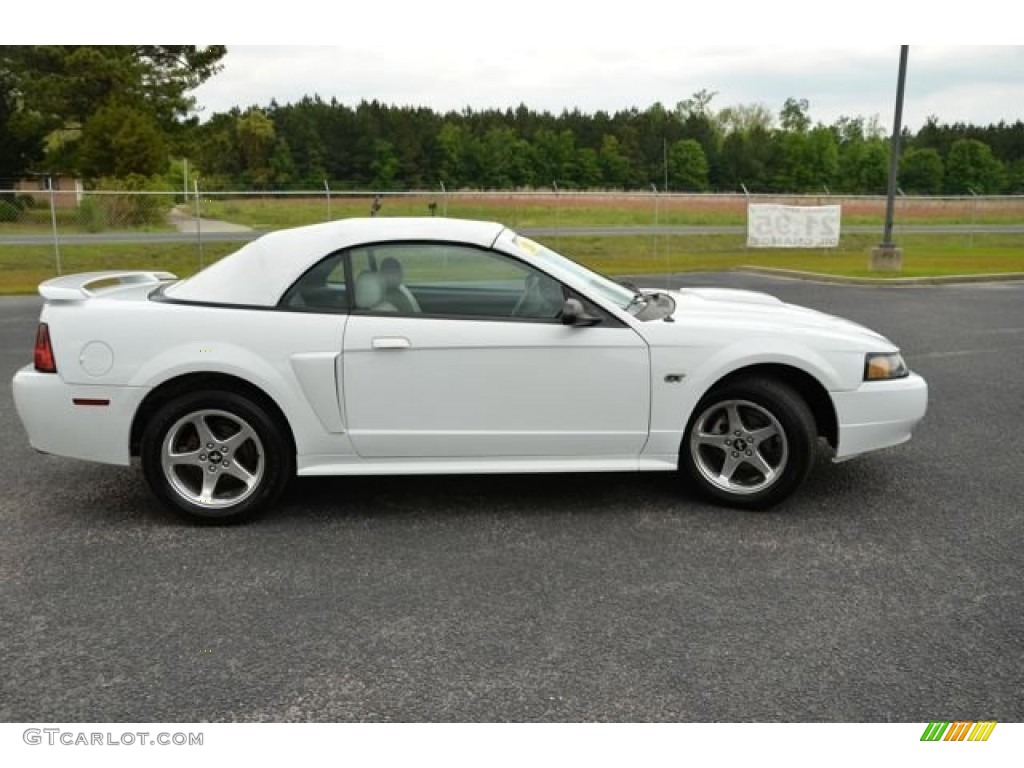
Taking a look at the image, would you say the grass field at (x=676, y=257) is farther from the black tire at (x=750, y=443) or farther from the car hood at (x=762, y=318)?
the black tire at (x=750, y=443)

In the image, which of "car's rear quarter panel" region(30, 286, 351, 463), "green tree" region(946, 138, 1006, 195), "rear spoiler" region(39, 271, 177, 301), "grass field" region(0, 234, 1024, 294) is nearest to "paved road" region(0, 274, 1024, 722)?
"car's rear quarter panel" region(30, 286, 351, 463)

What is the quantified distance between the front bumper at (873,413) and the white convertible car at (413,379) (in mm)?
10

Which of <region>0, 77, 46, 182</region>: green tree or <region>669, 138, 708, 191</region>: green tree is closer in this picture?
<region>0, 77, 46, 182</region>: green tree

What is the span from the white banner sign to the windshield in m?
19.5

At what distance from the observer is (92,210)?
90.9 ft

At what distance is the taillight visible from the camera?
14.6 feet

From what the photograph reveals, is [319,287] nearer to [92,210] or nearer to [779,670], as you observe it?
[779,670]

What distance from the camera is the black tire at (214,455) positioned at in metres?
4.43

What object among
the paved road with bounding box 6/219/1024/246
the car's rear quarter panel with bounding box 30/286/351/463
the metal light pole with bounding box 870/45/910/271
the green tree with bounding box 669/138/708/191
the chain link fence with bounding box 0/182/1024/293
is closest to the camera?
the car's rear quarter panel with bounding box 30/286/351/463

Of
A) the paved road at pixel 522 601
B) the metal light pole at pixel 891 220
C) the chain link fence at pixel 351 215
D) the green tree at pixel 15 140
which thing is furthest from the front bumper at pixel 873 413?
the green tree at pixel 15 140

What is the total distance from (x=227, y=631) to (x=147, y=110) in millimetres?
44127

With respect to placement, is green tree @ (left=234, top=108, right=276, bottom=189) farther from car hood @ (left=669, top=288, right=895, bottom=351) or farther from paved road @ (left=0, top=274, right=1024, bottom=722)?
paved road @ (left=0, top=274, right=1024, bottom=722)

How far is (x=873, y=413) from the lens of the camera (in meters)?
4.69
